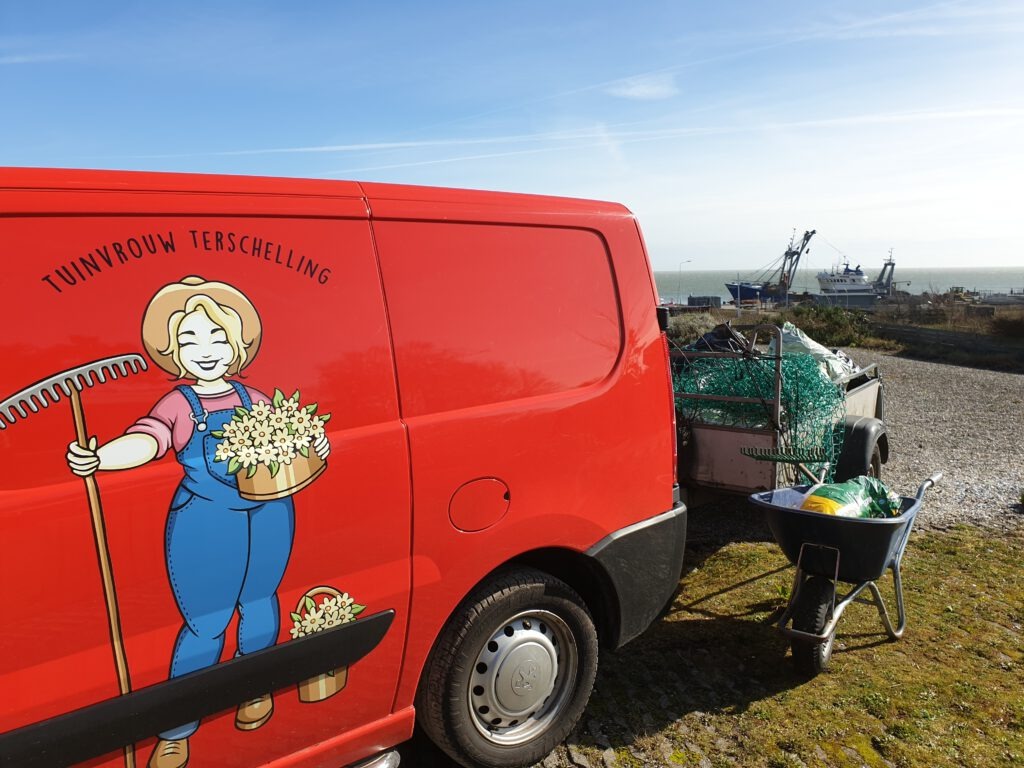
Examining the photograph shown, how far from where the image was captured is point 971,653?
4.02 meters

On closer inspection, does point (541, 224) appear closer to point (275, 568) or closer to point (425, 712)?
point (275, 568)

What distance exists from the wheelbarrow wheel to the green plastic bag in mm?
373

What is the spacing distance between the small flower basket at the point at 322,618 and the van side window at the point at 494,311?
637 mm

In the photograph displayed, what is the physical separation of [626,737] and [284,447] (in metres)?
2.15

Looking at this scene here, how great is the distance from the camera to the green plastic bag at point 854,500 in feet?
12.7

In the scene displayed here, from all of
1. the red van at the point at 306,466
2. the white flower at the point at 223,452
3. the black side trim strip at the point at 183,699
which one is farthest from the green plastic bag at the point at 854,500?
the white flower at the point at 223,452

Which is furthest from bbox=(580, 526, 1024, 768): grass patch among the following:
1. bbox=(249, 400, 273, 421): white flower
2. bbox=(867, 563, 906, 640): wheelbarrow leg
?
bbox=(249, 400, 273, 421): white flower

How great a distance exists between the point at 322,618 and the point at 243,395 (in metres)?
0.75

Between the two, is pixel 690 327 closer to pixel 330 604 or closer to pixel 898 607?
pixel 898 607

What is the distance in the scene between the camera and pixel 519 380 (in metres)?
2.78

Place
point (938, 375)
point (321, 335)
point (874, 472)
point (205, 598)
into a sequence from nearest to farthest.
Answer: point (205, 598)
point (321, 335)
point (874, 472)
point (938, 375)

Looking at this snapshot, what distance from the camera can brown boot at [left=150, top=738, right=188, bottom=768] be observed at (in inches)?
80.0

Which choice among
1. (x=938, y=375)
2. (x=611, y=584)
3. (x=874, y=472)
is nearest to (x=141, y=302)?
(x=611, y=584)

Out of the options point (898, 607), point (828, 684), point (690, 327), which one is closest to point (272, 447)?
point (828, 684)
